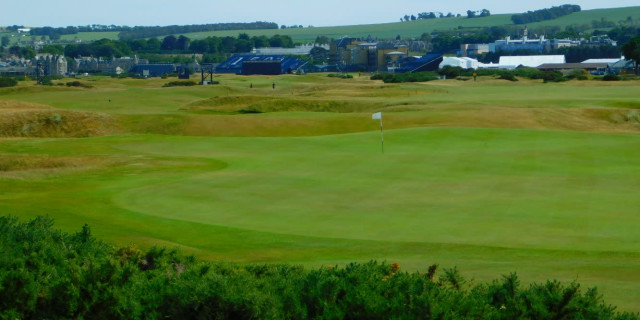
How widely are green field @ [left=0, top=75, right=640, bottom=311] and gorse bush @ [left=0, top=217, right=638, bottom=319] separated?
10.3ft

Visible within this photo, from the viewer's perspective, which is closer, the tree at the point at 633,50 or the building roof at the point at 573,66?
the tree at the point at 633,50

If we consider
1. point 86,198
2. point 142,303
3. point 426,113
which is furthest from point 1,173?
point 426,113

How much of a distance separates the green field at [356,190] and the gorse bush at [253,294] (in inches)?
124

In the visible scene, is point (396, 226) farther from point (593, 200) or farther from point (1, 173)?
point (1, 173)

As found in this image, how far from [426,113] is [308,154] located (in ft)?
76.7

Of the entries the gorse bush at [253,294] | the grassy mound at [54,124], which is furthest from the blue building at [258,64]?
the gorse bush at [253,294]

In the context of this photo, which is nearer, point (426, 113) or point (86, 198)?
point (86, 198)

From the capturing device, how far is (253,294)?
12.5 m

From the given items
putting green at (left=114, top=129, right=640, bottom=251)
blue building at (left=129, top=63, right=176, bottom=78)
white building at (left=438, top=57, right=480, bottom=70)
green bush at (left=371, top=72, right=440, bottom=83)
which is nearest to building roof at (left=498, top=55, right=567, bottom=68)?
white building at (left=438, top=57, right=480, bottom=70)

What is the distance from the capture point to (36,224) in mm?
17859

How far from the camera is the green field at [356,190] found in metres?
20.2

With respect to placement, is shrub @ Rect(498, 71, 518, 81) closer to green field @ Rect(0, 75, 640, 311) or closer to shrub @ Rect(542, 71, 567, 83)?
shrub @ Rect(542, 71, 567, 83)

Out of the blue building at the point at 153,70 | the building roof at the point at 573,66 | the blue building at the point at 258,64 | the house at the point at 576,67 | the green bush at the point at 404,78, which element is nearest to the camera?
the green bush at the point at 404,78

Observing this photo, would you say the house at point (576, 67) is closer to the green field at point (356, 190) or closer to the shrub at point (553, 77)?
the shrub at point (553, 77)
